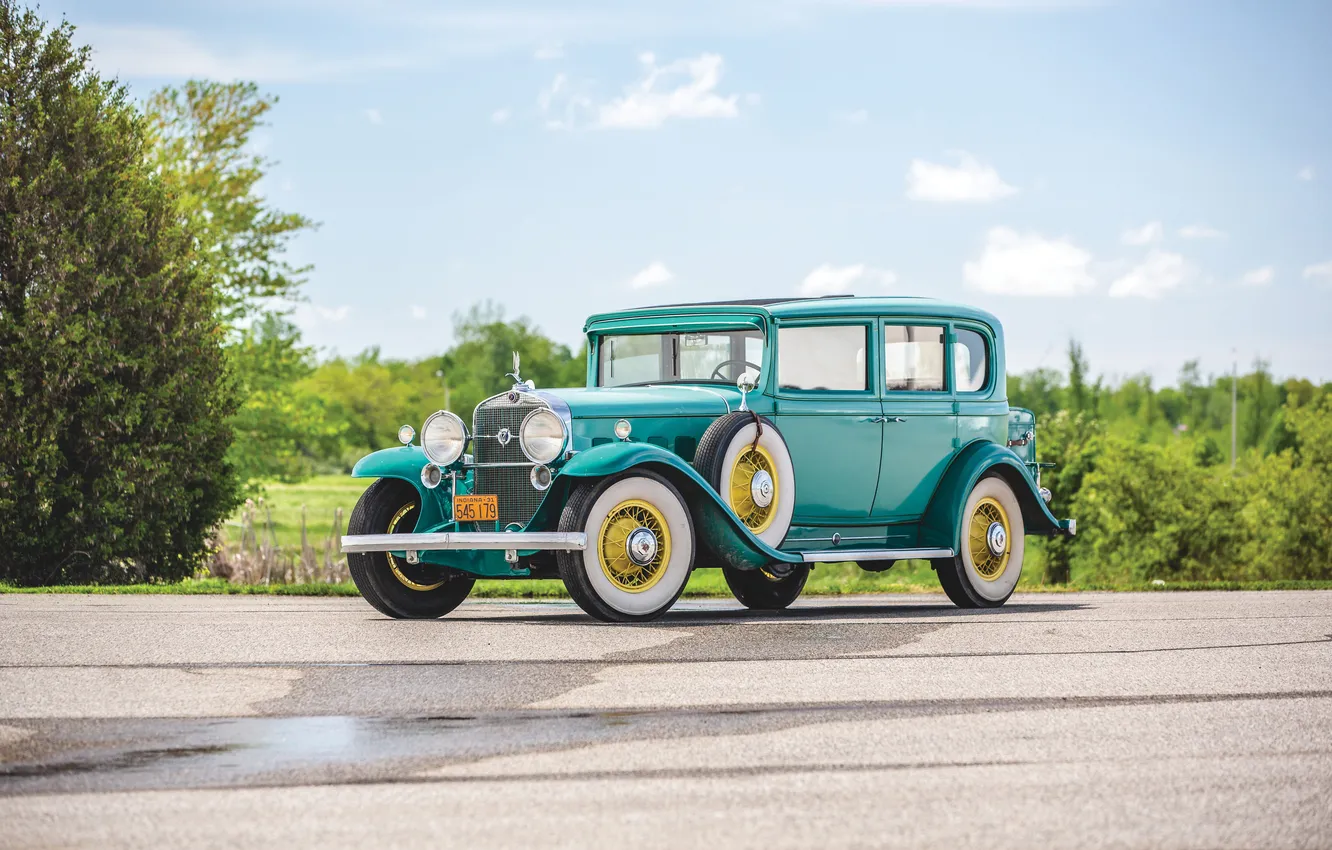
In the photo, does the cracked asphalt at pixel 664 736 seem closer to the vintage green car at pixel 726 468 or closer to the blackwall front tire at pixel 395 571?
the vintage green car at pixel 726 468

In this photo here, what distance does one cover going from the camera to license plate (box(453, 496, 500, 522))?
34.1 ft

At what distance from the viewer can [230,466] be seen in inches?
786

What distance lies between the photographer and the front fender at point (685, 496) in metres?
9.68

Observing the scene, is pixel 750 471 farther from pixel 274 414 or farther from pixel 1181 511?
pixel 1181 511

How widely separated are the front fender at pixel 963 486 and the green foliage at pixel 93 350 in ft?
33.2

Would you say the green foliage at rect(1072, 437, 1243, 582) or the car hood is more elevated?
the car hood

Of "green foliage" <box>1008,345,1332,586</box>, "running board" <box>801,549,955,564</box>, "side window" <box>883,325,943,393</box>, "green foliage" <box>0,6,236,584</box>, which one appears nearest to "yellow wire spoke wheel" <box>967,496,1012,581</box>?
"running board" <box>801,549,955,564</box>

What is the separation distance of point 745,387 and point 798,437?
636 mm

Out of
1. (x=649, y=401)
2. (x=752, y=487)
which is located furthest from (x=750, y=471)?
(x=649, y=401)

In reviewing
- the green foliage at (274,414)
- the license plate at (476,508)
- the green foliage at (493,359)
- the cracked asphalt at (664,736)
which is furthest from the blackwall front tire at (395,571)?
the green foliage at (493,359)

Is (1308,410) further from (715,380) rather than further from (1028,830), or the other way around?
(1028,830)

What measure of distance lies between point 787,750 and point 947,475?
6.78 m

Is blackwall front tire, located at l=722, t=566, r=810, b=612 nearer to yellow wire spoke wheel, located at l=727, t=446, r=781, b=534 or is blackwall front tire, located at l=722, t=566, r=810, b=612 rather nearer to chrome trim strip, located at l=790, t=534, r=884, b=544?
chrome trim strip, located at l=790, t=534, r=884, b=544

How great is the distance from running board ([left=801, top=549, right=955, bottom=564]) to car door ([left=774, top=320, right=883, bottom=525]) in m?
→ 0.28
